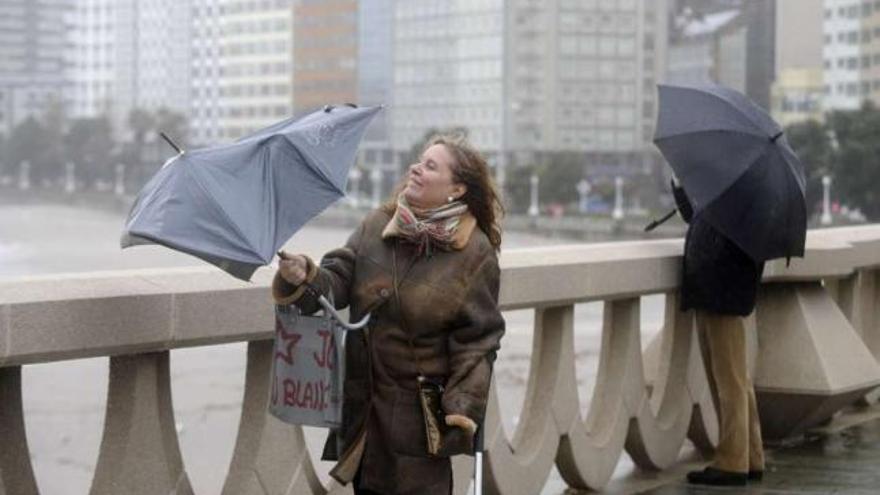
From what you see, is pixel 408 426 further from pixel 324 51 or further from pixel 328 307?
pixel 324 51

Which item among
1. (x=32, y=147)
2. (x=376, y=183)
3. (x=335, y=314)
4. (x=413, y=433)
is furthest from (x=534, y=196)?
(x=335, y=314)

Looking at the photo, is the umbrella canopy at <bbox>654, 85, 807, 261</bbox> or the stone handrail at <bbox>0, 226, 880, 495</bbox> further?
the umbrella canopy at <bbox>654, 85, 807, 261</bbox>

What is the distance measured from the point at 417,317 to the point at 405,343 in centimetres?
8

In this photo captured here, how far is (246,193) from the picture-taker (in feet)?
15.0

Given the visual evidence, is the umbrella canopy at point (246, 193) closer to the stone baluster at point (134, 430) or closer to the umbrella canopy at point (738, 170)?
the stone baluster at point (134, 430)

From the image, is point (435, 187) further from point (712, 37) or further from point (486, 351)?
point (712, 37)

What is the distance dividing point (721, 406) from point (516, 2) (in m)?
143

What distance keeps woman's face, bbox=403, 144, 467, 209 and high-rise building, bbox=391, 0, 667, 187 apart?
13781 cm

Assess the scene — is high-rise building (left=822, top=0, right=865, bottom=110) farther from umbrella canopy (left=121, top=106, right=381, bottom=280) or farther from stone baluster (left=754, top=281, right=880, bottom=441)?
umbrella canopy (left=121, top=106, right=381, bottom=280)

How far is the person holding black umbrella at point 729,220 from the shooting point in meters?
7.18

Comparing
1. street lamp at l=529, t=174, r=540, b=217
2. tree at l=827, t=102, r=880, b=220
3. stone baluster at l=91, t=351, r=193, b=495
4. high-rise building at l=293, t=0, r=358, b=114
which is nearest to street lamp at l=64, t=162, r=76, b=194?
high-rise building at l=293, t=0, r=358, b=114

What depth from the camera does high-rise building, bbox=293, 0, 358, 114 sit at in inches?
6673

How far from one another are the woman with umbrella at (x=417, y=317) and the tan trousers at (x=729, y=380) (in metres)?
2.79

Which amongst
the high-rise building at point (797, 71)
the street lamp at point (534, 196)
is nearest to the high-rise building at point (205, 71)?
the street lamp at point (534, 196)
